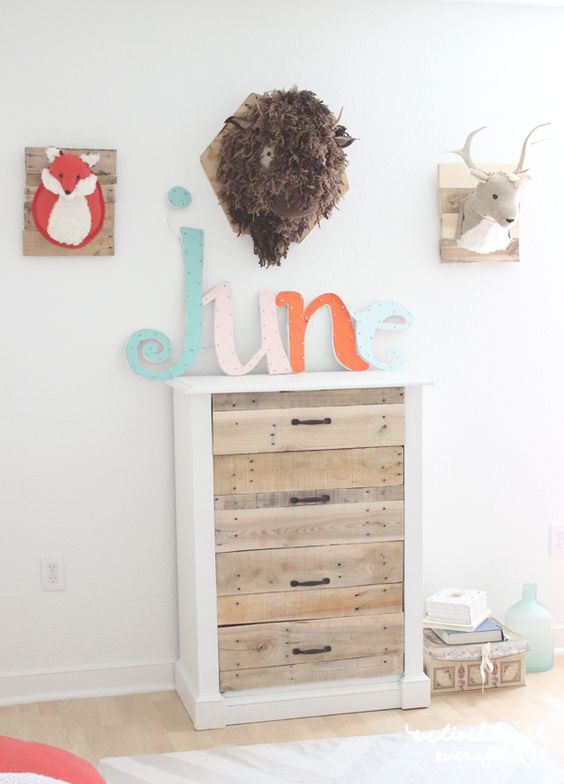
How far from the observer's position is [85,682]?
3.23 metres

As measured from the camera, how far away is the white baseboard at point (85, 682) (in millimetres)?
3174

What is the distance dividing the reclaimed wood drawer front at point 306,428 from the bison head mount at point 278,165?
1.92 ft

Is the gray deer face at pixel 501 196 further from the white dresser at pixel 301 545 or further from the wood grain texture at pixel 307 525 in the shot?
the wood grain texture at pixel 307 525

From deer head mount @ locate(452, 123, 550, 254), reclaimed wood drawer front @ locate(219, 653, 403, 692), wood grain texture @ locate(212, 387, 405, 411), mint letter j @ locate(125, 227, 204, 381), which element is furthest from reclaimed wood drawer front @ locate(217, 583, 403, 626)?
deer head mount @ locate(452, 123, 550, 254)

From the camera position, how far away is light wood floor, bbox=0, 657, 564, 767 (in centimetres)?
284

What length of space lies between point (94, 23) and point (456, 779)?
7.94ft

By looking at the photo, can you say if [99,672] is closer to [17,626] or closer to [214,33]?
[17,626]

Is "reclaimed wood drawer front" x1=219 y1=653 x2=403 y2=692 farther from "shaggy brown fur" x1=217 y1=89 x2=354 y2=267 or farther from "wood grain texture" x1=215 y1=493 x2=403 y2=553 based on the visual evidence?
"shaggy brown fur" x1=217 y1=89 x2=354 y2=267

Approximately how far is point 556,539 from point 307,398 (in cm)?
121

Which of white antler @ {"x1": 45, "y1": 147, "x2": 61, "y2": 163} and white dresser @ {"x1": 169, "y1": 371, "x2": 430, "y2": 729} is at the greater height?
white antler @ {"x1": 45, "y1": 147, "x2": 61, "y2": 163}

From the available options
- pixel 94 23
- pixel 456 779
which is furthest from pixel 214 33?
pixel 456 779

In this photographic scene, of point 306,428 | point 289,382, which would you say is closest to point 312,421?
point 306,428

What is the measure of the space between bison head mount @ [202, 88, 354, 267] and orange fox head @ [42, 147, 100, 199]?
38 cm

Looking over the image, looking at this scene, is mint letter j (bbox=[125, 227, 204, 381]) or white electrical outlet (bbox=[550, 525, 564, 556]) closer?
mint letter j (bbox=[125, 227, 204, 381])
